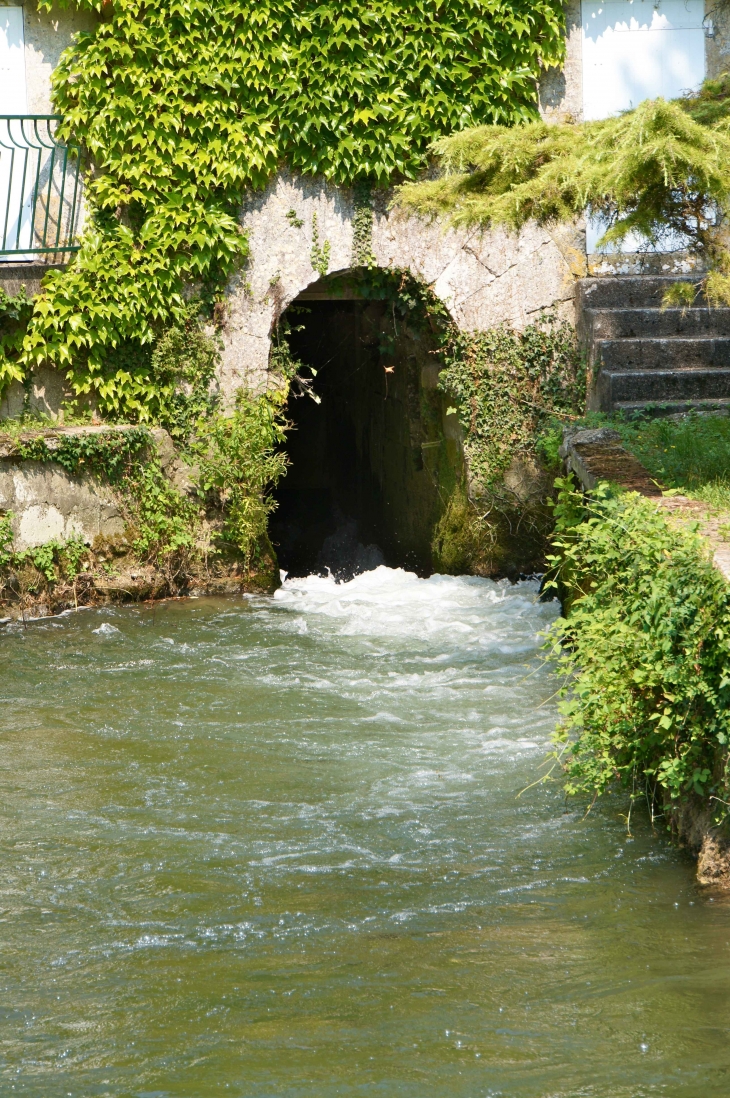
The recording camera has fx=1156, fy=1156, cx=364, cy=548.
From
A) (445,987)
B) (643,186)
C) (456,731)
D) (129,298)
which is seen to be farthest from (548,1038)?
(129,298)

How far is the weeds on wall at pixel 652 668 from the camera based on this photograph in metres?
4.31

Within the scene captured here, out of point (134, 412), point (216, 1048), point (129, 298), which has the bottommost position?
point (216, 1048)

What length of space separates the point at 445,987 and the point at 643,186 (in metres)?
4.03

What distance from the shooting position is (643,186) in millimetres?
5840

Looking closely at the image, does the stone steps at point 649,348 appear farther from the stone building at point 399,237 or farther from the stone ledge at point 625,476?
the stone ledge at point 625,476

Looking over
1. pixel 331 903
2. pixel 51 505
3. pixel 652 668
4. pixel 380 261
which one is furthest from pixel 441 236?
pixel 331 903

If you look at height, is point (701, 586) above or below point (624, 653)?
above

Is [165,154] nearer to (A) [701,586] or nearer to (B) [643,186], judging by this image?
(B) [643,186]

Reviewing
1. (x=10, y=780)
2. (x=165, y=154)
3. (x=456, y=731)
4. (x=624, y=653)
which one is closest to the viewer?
(x=624, y=653)

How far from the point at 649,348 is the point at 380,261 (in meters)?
2.46

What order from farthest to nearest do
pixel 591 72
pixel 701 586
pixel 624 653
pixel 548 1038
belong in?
pixel 591 72 → pixel 624 653 → pixel 701 586 → pixel 548 1038

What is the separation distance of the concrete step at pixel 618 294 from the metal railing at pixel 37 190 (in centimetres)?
436

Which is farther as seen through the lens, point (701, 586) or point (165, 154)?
point (165, 154)

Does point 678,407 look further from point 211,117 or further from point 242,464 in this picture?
point 211,117
